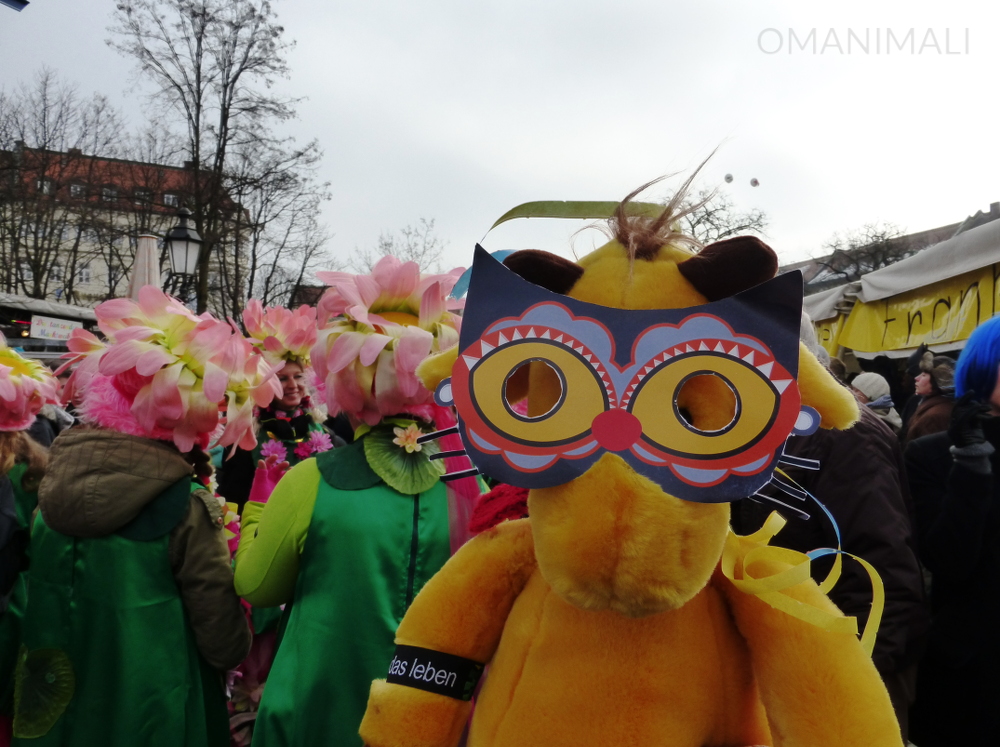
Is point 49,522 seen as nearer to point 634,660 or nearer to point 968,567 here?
point 634,660

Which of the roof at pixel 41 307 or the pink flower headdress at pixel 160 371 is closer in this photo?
the pink flower headdress at pixel 160 371

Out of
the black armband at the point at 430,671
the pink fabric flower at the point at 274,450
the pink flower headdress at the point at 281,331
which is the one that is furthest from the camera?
the pink flower headdress at the point at 281,331

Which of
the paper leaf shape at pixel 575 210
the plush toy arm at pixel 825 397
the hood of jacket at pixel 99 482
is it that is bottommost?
the hood of jacket at pixel 99 482

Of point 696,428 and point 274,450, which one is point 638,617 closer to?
point 696,428

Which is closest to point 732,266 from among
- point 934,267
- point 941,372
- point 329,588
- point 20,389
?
point 329,588

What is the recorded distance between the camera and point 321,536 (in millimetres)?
2000

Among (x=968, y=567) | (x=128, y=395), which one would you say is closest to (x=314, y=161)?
(x=128, y=395)

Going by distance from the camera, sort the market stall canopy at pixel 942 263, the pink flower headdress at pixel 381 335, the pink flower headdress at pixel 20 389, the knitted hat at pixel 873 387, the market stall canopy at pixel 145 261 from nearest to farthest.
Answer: the pink flower headdress at pixel 381 335 < the pink flower headdress at pixel 20 389 < the market stall canopy at pixel 942 263 < the knitted hat at pixel 873 387 < the market stall canopy at pixel 145 261

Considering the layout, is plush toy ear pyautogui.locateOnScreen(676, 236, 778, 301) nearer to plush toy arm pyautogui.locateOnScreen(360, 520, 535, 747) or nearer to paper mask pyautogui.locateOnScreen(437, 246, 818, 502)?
paper mask pyautogui.locateOnScreen(437, 246, 818, 502)

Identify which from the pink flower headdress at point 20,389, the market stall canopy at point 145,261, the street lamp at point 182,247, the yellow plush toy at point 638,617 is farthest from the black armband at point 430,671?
the street lamp at point 182,247

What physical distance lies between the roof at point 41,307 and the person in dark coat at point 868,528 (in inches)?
478

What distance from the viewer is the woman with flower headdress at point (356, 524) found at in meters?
1.99

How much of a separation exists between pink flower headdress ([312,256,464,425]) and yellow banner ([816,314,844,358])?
5473 millimetres

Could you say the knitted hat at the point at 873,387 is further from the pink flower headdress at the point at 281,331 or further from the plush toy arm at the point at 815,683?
the plush toy arm at the point at 815,683
